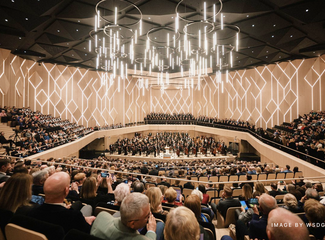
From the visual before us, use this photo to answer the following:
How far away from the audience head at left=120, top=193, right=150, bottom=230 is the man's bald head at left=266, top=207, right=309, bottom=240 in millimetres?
1029

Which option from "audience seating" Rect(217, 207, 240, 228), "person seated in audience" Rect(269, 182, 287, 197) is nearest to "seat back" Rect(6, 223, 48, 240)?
"audience seating" Rect(217, 207, 240, 228)

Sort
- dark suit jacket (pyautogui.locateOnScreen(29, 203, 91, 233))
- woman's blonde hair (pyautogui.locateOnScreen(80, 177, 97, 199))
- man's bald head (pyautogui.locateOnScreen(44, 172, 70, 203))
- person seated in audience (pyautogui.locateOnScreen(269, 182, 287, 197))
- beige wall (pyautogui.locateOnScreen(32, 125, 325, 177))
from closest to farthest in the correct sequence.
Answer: dark suit jacket (pyautogui.locateOnScreen(29, 203, 91, 233)) → man's bald head (pyautogui.locateOnScreen(44, 172, 70, 203)) → woman's blonde hair (pyautogui.locateOnScreen(80, 177, 97, 199)) → person seated in audience (pyautogui.locateOnScreen(269, 182, 287, 197)) → beige wall (pyautogui.locateOnScreen(32, 125, 325, 177))

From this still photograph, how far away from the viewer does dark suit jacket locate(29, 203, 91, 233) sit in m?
1.82

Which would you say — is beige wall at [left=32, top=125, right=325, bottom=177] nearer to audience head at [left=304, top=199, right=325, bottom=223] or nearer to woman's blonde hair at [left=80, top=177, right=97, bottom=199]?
audience head at [left=304, top=199, right=325, bottom=223]

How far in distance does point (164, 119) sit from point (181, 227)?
28071 millimetres

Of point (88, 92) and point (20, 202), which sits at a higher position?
point (88, 92)

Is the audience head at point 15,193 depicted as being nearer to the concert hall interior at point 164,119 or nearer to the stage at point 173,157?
the concert hall interior at point 164,119

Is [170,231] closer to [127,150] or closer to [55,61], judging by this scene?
[127,150]

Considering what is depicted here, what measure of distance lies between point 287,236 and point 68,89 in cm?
2507

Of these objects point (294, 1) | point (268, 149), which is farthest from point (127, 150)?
point (294, 1)

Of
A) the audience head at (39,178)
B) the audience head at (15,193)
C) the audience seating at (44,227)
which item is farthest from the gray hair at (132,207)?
the audience head at (39,178)

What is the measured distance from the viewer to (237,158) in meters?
20.0

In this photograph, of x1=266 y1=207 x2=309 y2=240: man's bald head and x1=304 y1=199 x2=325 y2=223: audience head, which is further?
x1=304 y1=199 x2=325 y2=223: audience head

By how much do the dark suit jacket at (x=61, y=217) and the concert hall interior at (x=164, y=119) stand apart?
2 centimetres
